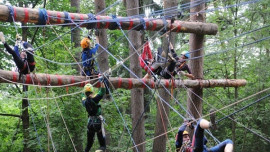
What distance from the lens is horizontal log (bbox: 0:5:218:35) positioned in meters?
5.27

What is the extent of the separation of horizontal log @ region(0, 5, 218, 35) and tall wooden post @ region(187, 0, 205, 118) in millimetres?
248

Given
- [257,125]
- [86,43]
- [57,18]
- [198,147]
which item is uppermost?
[57,18]

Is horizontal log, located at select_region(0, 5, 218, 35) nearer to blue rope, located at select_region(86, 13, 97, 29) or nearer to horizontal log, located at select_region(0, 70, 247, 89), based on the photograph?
blue rope, located at select_region(86, 13, 97, 29)

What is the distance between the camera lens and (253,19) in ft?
32.4

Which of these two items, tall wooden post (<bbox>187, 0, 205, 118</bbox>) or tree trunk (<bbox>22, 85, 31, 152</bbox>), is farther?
tree trunk (<bbox>22, 85, 31, 152</bbox>)

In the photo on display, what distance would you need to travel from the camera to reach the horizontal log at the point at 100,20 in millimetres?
5266

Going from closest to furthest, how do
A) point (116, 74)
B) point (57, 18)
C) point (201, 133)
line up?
point (201, 133) → point (57, 18) → point (116, 74)

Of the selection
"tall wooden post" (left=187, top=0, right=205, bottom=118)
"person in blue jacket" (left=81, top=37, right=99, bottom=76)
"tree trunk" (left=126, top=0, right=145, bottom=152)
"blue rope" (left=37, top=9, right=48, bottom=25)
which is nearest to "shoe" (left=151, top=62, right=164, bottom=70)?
"tall wooden post" (left=187, top=0, right=205, bottom=118)

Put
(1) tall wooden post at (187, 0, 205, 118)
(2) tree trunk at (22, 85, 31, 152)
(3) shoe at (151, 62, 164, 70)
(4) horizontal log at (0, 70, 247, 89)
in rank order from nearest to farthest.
Answer: (4) horizontal log at (0, 70, 247, 89)
(3) shoe at (151, 62, 164, 70)
(1) tall wooden post at (187, 0, 205, 118)
(2) tree trunk at (22, 85, 31, 152)

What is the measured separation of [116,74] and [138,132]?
5375 millimetres

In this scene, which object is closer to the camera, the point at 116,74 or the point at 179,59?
the point at 179,59

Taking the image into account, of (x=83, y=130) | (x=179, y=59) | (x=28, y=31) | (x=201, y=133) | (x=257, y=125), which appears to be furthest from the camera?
(x=257, y=125)

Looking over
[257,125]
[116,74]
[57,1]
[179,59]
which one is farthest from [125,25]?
[116,74]

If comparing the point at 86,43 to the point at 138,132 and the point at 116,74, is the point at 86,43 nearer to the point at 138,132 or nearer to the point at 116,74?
the point at 138,132
